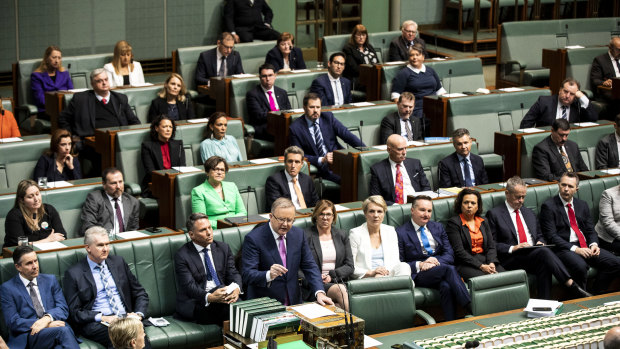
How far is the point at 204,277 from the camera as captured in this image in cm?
548

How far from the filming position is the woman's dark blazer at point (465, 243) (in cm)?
618

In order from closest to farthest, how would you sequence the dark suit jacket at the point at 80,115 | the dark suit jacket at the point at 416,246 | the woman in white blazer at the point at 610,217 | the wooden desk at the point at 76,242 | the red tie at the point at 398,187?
the wooden desk at the point at 76,242, the dark suit jacket at the point at 416,246, the woman in white blazer at the point at 610,217, the red tie at the point at 398,187, the dark suit jacket at the point at 80,115

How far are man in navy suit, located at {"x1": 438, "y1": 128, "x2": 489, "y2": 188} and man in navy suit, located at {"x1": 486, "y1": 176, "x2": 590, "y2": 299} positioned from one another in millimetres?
589

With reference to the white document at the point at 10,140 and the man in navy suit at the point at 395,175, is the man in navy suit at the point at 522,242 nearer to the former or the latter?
the man in navy suit at the point at 395,175

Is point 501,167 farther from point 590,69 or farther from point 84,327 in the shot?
point 84,327

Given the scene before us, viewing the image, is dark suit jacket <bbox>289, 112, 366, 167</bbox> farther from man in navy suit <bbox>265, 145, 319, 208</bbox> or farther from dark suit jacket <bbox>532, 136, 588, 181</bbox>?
dark suit jacket <bbox>532, 136, 588, 181</bbox>

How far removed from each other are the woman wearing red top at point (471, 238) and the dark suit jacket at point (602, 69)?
3.48 meters

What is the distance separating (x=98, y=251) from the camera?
5.16 meters

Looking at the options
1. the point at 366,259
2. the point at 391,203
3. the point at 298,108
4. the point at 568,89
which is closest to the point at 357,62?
the point at 298,108

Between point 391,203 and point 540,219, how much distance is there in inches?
39.3

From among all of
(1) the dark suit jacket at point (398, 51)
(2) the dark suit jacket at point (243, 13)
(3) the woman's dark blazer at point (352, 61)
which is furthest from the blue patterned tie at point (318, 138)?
(2) the dark suit jacket at point (243, 13)

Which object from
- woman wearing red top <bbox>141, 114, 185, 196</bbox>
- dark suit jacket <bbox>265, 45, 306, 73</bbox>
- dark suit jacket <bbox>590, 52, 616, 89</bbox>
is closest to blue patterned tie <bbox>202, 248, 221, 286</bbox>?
woman wearing red top <bbox>141, 114, 185, 196</bbox>

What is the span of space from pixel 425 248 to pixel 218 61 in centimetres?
345

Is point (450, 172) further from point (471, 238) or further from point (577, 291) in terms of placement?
point (577, 291)
